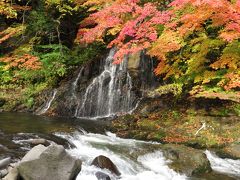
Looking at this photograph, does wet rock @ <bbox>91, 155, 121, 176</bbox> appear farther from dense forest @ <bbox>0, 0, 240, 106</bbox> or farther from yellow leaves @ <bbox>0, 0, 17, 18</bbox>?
yellow leaves @ <bbox>0, 0, 17, 18</bbox>

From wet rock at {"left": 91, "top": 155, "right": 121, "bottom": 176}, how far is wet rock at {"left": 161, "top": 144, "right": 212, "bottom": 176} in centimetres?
173

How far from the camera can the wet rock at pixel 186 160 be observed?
9734 mm

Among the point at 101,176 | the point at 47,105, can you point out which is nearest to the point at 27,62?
the point at 47,105

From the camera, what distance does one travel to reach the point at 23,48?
19.1 meters

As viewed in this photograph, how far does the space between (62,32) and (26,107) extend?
17.4 ft

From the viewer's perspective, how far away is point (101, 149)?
35.5 feet

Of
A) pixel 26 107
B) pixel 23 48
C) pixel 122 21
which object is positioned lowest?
pixel 26 107

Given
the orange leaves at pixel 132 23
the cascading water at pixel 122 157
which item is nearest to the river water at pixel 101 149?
the cascading water at pixel 122 157

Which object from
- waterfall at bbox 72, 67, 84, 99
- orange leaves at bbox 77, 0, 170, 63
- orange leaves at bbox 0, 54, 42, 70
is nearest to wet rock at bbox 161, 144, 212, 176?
orange leaves at bbox 77, 0, 170, 63

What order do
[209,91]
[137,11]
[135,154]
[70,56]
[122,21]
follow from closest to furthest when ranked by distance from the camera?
[135,154] → [209,91] → [137,11] → [122,21] → [70,56]

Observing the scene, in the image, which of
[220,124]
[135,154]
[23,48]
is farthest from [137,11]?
[23,48]

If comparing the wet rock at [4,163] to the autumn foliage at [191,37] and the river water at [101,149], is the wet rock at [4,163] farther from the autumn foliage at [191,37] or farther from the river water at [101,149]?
the autumn foliage at [191,37]

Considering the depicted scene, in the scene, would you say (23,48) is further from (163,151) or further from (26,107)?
(163,151)

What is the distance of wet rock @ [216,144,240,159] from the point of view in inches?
437
